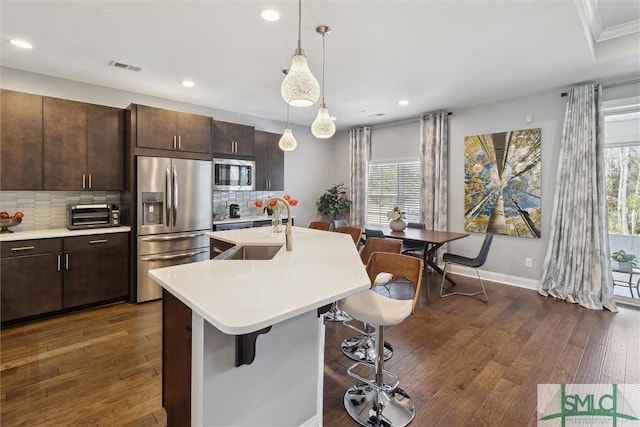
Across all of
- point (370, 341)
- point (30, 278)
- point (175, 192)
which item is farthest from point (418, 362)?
point (30, 278)

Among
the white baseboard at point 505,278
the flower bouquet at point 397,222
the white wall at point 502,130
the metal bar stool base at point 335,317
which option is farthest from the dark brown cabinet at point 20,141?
the white baseboard at point 505,278

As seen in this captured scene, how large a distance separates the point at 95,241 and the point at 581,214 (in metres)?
5.88

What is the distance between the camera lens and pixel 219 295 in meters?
1.29

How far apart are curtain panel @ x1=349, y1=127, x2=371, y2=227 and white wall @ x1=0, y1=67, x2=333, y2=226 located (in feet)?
2.38

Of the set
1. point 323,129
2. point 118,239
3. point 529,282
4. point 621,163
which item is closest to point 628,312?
point 529,282

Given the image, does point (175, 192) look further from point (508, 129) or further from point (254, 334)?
point (508, 129)

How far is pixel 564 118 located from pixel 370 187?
10.9ft

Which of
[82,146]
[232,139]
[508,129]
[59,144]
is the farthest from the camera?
[232,139]

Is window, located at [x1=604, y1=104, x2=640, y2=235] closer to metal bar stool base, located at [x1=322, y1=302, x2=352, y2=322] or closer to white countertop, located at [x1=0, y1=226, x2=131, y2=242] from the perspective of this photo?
metal bar stool base, located at [x1=322, y1=302, x2=352, y2=322]

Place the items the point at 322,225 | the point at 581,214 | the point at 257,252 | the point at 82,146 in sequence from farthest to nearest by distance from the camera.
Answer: the point at 322,225, the point at 581,214, the point at 82,146, the point at 257,252

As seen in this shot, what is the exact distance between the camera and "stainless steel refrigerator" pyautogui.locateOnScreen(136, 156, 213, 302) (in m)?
3.75

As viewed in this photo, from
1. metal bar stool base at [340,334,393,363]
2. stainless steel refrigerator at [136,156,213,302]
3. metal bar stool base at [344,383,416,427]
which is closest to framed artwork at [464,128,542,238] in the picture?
metal bar stool base at [340,334,393,363]

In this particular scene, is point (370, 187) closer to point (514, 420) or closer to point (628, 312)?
point (628, 312)

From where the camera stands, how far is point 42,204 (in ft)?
11.9
